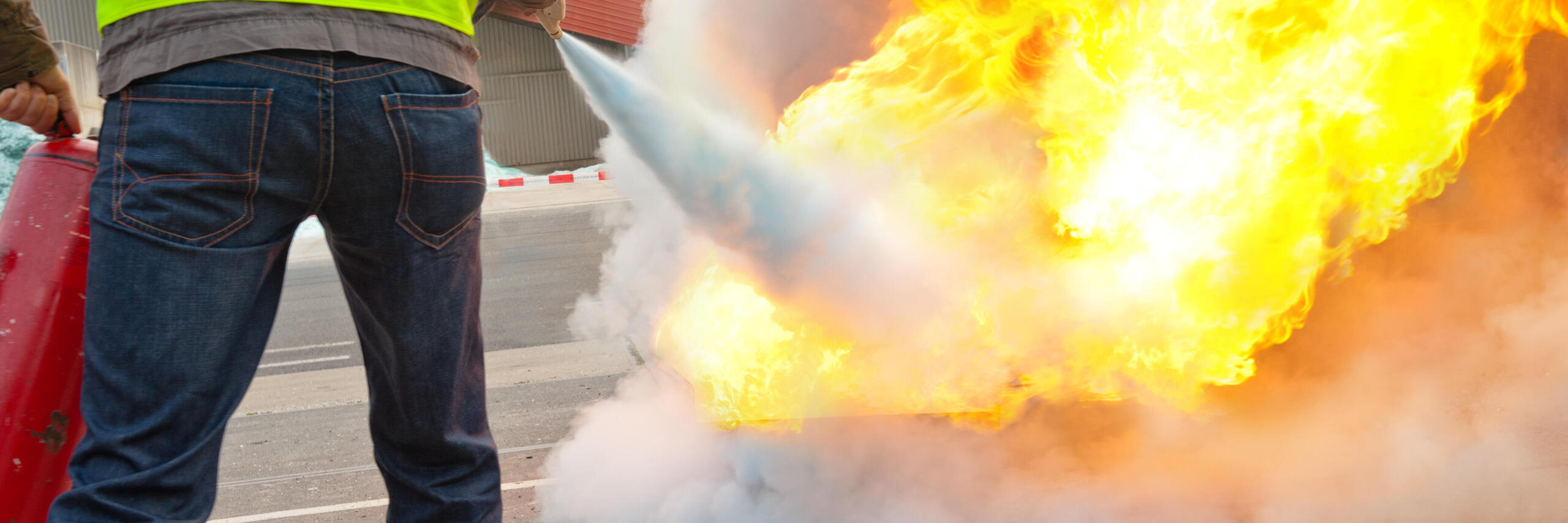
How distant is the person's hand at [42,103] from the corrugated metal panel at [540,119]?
1734cm

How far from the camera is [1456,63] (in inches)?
128

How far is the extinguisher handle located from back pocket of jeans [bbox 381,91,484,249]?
0.75m

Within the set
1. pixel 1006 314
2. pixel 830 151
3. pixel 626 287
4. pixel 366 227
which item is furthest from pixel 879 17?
pixel 366 227

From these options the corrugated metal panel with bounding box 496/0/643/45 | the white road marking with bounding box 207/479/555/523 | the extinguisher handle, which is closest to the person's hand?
the extinguisher handle

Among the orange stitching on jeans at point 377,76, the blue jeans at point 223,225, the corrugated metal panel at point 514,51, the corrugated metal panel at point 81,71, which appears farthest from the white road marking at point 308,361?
the corrugated metal panel at point 514,51

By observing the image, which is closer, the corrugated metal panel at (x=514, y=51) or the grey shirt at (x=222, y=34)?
the grey shirt at (x=222, y=34)

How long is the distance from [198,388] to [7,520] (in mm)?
612

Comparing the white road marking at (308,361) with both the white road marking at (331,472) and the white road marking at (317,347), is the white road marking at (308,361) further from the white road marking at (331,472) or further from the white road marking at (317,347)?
the white road marking at (331,472)

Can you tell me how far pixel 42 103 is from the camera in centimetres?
183

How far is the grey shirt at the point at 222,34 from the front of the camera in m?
1.49

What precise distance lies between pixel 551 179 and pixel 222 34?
→ 55.3ft

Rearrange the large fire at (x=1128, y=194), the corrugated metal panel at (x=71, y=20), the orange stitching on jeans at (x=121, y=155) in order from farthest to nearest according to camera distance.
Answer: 1. the corrugated metal panel at (x=71, y=20)
2. the large fire at (x=1128, y=194)
3. the orange stitching on jeans at (x=121, y=155)

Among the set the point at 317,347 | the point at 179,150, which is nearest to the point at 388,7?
the point at 179,150

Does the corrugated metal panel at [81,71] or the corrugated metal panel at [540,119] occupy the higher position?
the corrugated metal panel at [540,119]
